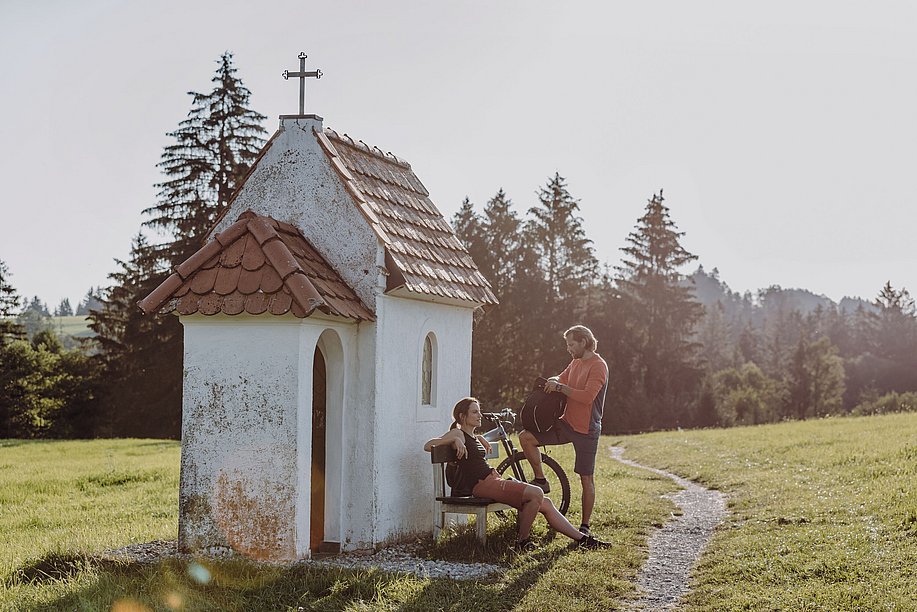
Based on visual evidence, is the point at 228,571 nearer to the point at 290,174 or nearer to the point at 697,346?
the point at 290,174

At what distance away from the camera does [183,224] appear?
39.3 m

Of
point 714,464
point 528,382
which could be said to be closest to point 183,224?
point 528,382

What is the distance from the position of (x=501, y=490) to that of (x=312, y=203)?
3.84m

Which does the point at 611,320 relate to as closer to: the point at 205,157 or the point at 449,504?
the point at 205,157

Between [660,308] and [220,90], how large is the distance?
92.6ft

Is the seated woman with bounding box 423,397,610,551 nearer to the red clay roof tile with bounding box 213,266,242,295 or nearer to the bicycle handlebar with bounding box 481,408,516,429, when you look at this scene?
the bicycle handlebar with bounding box 481,408,516,429

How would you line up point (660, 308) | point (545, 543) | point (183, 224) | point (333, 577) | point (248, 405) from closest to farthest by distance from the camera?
1. point (333, 577)
2. point (248, 405)
3. point (545, 543)
4. point (183, 224)
5. point (660, 308)

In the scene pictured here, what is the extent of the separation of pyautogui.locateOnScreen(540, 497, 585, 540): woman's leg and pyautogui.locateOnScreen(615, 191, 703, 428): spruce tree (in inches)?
1605

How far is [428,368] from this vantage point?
11.3m

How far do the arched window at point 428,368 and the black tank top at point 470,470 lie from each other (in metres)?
1.45

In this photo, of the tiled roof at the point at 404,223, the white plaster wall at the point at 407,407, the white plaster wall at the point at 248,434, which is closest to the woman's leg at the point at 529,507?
the white plaster wall at the point at 407,407

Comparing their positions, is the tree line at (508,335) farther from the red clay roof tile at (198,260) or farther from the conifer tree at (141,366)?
the red clay roof tile at (198,260)

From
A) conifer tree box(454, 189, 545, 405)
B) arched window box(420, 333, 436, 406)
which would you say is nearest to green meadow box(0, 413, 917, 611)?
arched window box(420, 333, 436, 406)

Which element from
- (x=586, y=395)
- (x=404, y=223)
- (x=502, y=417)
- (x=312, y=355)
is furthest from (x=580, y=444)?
(x=404, y=223)
